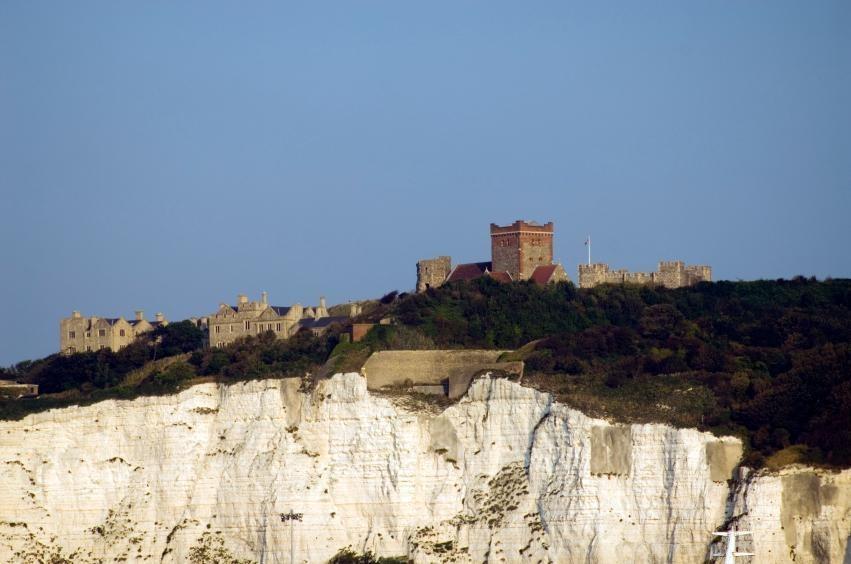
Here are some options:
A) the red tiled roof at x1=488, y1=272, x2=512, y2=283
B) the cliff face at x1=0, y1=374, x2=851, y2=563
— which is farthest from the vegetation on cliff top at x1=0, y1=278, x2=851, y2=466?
the cliff face at x1=0, y1=374, x2=851, y2=563

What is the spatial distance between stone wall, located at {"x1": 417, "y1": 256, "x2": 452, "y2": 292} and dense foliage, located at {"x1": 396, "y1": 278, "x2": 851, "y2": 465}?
368cm

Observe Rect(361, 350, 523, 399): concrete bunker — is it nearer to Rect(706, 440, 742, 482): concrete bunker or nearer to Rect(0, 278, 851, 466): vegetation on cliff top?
Rect(0, 278, 851, 466): vegetation on cliff top

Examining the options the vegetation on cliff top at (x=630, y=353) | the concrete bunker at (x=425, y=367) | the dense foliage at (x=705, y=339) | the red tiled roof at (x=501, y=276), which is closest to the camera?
the dense foliage at (x=705, y=339)

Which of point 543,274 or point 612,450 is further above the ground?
point 543,274

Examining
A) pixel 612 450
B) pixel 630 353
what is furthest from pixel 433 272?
pixel 612 450

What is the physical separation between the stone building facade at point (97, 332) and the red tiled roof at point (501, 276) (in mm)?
17469

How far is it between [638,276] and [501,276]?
5.99m

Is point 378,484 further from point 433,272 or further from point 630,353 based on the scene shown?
point 433,272

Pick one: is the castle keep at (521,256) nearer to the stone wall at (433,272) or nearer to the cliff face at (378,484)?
the stone wall at (433,272)

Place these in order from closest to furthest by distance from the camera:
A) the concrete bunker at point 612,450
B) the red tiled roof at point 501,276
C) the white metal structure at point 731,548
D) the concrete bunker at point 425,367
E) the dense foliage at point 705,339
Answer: the white metal structure at point 731,548, the concrete bunker at point 612,450, the dense foliage at point 705,339, the concrete bunker at point 425,367, the red tiled roof at point 501,276

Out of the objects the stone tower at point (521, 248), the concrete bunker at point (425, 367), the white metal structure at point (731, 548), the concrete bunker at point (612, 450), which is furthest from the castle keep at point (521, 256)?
the white metal structure at point (731, 548)

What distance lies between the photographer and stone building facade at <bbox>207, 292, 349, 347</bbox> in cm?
10012

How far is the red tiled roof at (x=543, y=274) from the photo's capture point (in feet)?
311

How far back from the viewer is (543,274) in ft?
314
